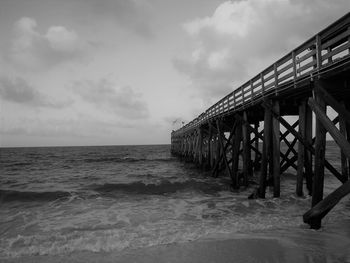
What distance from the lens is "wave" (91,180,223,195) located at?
43.0 ft

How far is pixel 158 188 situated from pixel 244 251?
9.89 m

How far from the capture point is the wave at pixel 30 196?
→ 38.9 feet

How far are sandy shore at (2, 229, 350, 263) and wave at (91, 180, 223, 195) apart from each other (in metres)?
6.78

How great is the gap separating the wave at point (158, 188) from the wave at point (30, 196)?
6.24ft

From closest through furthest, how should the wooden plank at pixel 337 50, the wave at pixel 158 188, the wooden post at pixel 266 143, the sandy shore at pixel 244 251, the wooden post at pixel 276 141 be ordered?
the sandy shore at pixel 244 251 → the wooden plank at pixel 337 50 → the wooden post at pixel 276 141 → the wooden post at pixel 266 143 → the wave at pixel 158 188

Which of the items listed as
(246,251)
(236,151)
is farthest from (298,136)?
(236,151)

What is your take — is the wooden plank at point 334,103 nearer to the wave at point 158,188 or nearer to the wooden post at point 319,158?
the wooden post at point 319,158

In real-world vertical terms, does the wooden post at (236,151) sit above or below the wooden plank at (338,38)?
below

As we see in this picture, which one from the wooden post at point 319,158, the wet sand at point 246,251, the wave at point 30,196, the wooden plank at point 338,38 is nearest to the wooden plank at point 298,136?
the wooden post at point 319,158

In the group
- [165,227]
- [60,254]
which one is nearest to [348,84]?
[165,227]

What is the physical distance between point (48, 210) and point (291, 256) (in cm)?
828

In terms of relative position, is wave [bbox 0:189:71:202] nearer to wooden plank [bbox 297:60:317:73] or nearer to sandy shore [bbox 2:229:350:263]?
sandy shore [bbox 2:229:350:263]

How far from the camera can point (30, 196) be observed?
12414 millimetres

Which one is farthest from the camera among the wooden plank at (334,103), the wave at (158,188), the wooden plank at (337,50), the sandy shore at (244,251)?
the wave at (158,188)
